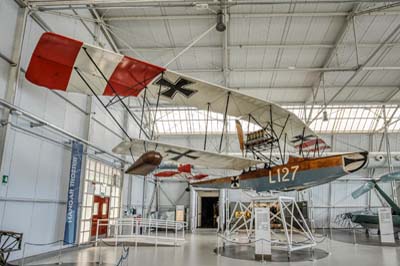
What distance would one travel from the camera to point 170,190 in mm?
23578

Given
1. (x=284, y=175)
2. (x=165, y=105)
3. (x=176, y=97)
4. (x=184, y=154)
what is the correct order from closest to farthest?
(x=176, y=97), (x=184, y=154), (x=284, y=175), (x=165, y=105)

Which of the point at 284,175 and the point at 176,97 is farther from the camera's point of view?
the point at 284,175

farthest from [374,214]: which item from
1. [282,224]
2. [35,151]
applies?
[35,151]

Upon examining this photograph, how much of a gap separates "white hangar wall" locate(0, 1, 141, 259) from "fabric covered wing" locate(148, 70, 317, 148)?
3.36m

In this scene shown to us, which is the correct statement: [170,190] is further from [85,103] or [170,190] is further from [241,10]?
[241,10]

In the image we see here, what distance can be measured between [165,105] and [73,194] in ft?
36.8

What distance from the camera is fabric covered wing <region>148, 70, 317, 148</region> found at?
7.20 metres

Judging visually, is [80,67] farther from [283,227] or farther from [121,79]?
[283,227]

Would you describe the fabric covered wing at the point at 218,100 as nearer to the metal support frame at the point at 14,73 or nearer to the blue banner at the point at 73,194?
the metal support frame at the point at 14,73

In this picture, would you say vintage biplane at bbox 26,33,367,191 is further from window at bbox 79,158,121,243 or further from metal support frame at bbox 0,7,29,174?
window at bbox 79,158,121,243

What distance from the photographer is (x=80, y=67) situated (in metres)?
6.37

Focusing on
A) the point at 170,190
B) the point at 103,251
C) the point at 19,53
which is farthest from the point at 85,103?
the point at 170,190

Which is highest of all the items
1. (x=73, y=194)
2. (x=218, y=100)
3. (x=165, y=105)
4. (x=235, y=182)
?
(x=165, y=105)

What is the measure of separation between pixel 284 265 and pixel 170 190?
54.7 feet
